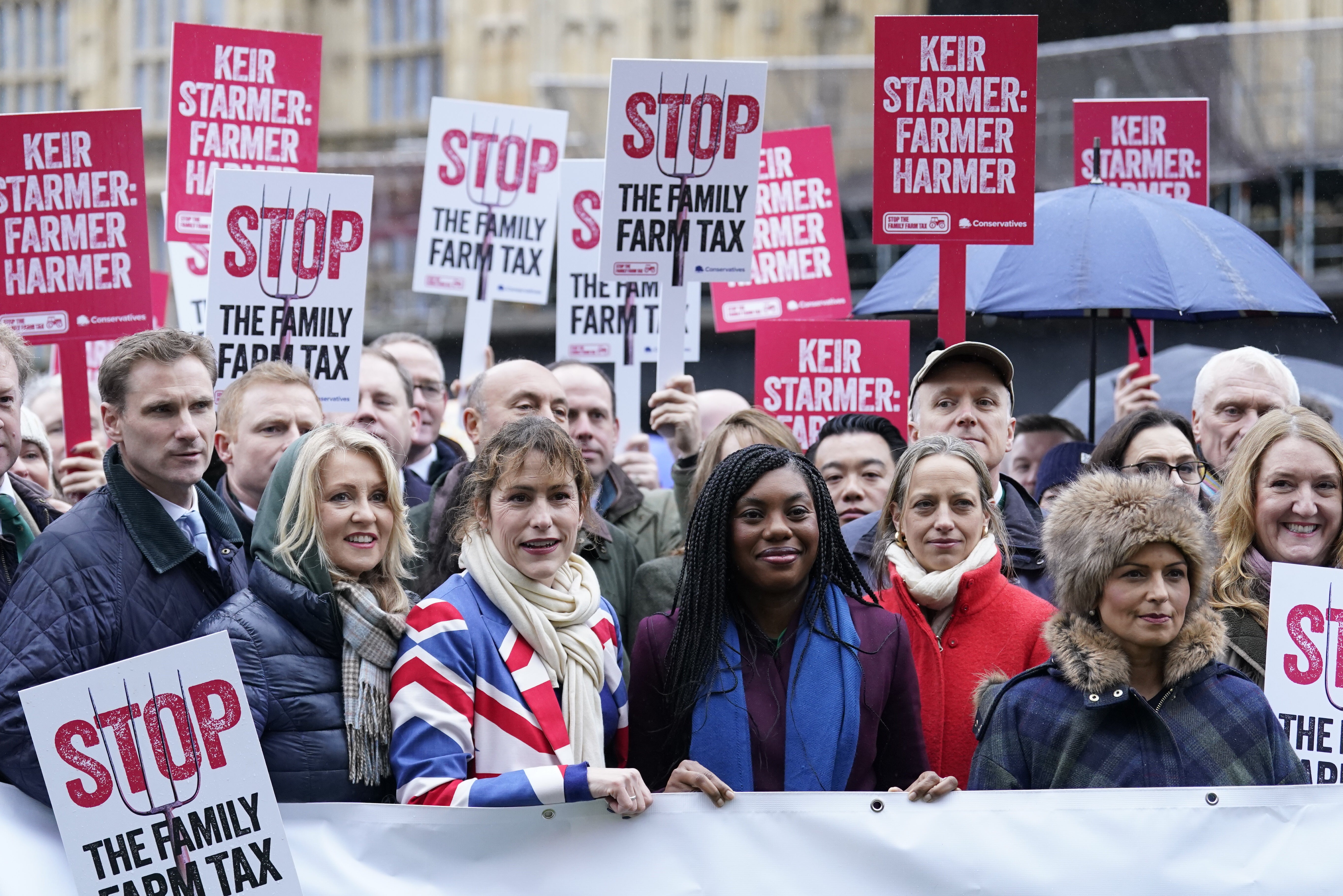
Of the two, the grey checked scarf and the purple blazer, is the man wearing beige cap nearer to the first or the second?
the purple blazer

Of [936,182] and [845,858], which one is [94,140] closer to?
[936,182]

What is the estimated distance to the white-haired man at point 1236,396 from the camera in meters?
5.04

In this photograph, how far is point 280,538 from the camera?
3297mm

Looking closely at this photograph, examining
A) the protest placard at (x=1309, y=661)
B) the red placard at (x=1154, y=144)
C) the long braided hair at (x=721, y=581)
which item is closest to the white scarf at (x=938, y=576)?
the long braided hair at (x=721, y=581)

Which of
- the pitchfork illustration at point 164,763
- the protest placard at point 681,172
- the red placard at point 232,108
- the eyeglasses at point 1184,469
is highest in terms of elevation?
the red placard at point 232,108

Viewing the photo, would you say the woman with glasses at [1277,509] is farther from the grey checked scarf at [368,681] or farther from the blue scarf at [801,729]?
the grey checked scarf at [368,681]

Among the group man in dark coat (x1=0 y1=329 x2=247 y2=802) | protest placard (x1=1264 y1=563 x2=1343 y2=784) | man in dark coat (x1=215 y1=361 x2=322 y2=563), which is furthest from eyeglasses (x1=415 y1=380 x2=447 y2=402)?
protest placard (x1=1264 y1=563 x2=1343 y2=784)

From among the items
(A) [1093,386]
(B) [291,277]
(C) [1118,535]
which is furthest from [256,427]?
(A) [1093,386]

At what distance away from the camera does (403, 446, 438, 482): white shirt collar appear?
5.97 m

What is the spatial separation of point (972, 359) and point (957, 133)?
2.73 feet

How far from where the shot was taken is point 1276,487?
388 cm

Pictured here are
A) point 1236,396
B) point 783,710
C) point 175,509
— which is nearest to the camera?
point 783,710

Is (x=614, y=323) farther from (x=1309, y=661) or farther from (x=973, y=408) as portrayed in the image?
(x=1309, y=661)

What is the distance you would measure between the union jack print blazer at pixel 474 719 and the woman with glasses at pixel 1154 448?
2.06 metres
